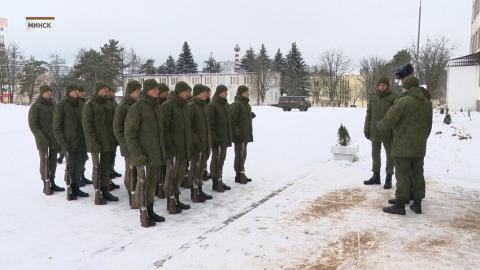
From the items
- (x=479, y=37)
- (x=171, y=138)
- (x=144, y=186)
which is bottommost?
(x=144, y=186)

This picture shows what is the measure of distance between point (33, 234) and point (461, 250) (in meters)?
5.18

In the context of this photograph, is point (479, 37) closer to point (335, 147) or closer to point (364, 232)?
point (335, 147)

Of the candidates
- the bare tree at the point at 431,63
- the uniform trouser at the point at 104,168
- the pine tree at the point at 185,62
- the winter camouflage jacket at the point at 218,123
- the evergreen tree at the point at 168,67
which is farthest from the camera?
the evergreen tree at the point at 168,67

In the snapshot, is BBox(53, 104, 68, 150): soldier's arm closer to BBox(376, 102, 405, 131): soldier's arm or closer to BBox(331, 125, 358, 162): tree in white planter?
BBox(376, 102, 405, 131): soldier's arm

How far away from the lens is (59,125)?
698cm

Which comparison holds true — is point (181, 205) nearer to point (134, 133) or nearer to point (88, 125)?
point (134, 133)

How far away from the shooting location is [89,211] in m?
6.33

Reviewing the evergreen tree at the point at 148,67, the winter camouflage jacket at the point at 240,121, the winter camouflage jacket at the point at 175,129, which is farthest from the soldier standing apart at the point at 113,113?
the evergreen tree at the point at 148,67

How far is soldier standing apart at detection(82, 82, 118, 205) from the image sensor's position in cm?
666

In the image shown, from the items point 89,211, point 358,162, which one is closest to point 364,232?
point 89,211

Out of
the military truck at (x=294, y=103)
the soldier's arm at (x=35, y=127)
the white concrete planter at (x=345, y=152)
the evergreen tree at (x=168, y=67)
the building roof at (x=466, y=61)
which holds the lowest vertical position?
the white concrete planter at (x=345, y=152)

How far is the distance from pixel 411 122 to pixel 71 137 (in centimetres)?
544

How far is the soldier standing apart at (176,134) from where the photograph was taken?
6.17 meters

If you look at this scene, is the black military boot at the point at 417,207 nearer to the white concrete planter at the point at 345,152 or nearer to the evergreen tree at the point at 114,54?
the white concrete planter at the point at 345,152
